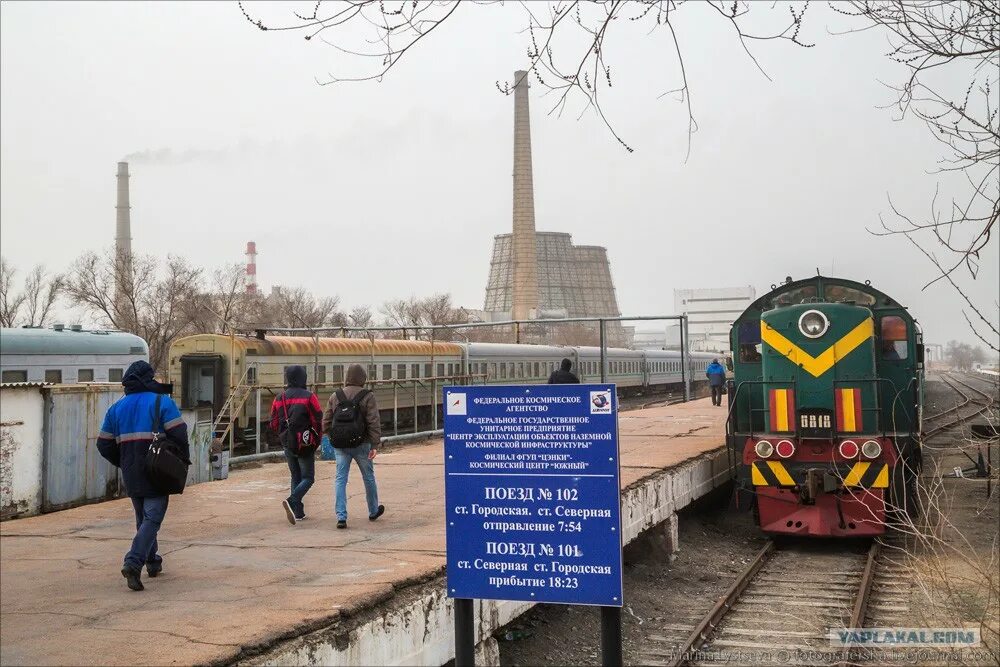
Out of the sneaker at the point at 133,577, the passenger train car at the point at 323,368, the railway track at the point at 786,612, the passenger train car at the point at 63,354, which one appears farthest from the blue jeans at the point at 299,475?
the passenger train car at the point at 63,354

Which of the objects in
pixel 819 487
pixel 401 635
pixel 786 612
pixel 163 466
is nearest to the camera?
pixel 401 635

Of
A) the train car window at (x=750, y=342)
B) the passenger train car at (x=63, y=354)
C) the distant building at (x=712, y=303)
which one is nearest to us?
the train car window at (x=750, y=342)

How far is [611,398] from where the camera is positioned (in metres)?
4.08

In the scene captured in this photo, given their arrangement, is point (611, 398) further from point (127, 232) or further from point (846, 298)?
point (127, 232)

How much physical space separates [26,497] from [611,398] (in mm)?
8225

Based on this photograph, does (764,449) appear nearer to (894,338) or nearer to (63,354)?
(894,338)

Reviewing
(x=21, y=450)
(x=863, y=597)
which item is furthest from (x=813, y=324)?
(x=21, y=450)

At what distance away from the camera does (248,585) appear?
6.25 metres

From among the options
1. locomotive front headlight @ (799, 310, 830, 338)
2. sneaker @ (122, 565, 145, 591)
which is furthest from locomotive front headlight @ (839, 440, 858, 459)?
sneaker @ (122, 565, 145, 591)

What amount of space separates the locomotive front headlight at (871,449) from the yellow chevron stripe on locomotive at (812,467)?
3.6 inches

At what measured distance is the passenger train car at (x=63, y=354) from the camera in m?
18.5

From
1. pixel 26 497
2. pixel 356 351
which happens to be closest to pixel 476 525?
pixel 26 497

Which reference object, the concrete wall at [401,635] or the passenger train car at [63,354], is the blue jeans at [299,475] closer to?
the concrete wall at [401,635]

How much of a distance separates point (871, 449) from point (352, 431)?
6298mm
